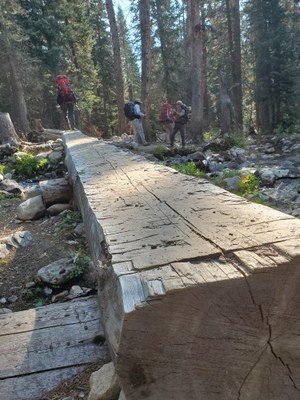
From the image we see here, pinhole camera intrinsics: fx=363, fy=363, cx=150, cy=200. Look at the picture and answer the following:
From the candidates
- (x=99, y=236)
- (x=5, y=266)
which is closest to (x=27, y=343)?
(x=99, y=236)

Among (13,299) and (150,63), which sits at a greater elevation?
(150,63)

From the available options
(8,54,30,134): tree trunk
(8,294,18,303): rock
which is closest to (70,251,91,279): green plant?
(8,294,18,303): rock

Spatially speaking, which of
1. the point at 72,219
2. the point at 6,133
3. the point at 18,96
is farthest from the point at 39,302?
the point at 18,96

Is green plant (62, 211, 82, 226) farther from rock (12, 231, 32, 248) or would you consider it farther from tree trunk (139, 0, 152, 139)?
tree trunk (139, 0, 152, 139)

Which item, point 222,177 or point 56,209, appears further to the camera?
point 222,177

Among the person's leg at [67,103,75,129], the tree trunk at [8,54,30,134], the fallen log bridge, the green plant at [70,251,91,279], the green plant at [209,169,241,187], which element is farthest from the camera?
the tree trunk at [8,54,30,134]

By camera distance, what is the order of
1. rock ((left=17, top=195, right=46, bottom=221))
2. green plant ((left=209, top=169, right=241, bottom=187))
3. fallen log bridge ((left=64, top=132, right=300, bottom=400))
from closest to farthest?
fallen log bridge ((left=64, top=132, right=300, bottom=400)), rock ((left=17, top=195, right=46, bottom=221)), green plant ((left=209, top=169, right=241, bottom=187))

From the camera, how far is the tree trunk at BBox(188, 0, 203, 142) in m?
15.1

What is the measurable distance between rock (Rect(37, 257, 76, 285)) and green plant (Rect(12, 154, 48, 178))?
6531 mm

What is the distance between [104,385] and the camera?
187cm

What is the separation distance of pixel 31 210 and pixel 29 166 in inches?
166

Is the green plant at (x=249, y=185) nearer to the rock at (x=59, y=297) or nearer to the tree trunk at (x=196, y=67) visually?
the rock at (x=59, y=297)

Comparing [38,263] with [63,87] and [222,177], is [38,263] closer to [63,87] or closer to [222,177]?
[222,177]

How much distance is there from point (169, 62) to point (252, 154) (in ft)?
63.9
